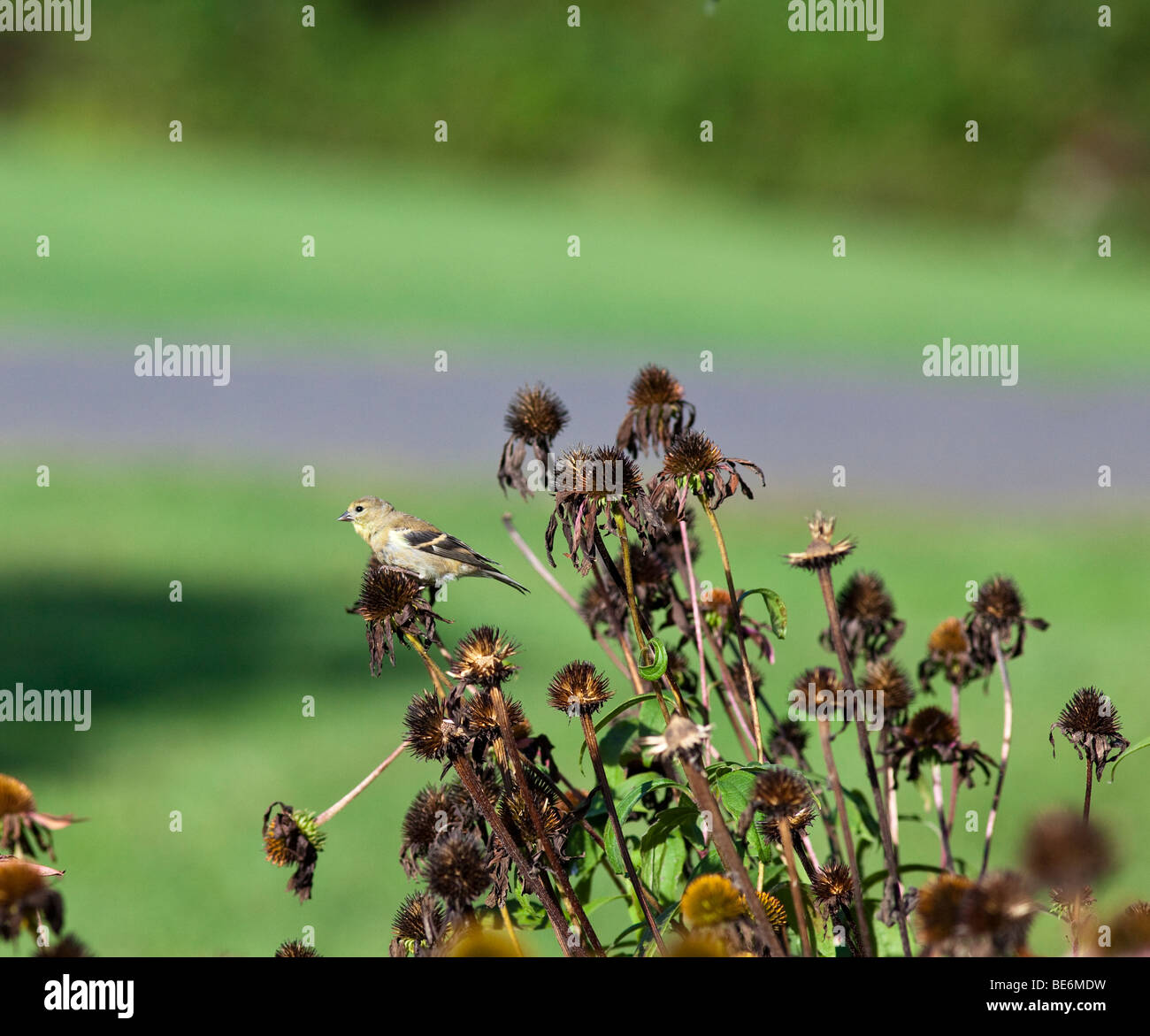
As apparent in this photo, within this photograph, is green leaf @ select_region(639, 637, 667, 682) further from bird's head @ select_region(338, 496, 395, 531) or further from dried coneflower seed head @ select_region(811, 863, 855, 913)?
bird's head @ select_region(338, 496, 395, 531)

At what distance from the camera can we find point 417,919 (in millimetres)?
1779

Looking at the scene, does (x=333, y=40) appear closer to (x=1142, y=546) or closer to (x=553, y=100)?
(x=553, y=100)

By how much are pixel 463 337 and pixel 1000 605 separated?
19996 millimetres

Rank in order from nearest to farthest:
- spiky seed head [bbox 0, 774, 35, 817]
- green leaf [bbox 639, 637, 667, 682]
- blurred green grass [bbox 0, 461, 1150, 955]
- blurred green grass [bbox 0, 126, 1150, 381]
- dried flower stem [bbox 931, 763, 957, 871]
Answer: spiky seed head [bbox 0, 774, 35, 817] < green leaf [bbox 639, 637, 667, 682] < dried flower stem [bbox 931, 763, 957, 871] < blurred green grass [bbox 0, 461, 1150, 955] < blurred green grass [bbox 0, 126, 1150, 381]

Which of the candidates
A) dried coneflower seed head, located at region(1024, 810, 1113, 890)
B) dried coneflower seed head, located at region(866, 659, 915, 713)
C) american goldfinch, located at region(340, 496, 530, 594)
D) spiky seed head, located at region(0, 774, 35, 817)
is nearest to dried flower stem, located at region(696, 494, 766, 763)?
dried coneflower seed head, located at region(866, 659, 915, 713)

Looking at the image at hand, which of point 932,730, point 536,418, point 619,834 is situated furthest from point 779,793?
point 536,418

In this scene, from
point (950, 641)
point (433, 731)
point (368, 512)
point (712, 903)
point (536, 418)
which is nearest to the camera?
point (712, 903)

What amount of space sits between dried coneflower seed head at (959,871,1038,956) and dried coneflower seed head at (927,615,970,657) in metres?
1.13

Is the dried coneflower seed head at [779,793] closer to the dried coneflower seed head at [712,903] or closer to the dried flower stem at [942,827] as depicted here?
the dried coneflower seed head at [712,903]

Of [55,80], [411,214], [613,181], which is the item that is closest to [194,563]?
[411,214]

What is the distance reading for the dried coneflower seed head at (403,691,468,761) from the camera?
67.2 inches

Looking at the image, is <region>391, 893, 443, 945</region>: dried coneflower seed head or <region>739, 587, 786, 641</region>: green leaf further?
<region>739, 587, 786, 641</region>: green leaf

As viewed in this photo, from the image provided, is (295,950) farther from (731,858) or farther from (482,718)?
(731,858)

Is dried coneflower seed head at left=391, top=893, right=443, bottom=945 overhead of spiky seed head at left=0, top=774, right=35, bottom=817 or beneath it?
beneath
